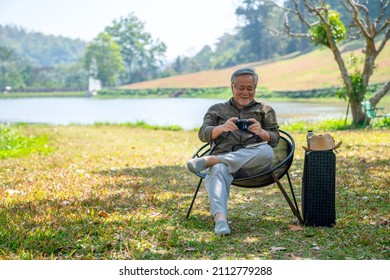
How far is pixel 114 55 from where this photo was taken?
91.2ft

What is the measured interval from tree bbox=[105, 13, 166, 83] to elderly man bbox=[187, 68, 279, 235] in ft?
74.0

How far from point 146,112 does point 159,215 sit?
15.1 m

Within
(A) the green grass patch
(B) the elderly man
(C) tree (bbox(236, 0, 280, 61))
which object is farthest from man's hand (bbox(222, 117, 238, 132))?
(C) tree (bbox(236, 0, 280, 61))

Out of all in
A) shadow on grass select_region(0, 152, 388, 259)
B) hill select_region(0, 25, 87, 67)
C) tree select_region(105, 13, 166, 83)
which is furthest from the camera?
tree select_region(105, 13, 166, 83)

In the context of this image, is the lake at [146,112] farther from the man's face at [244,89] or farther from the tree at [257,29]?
the man's face at [244,89]

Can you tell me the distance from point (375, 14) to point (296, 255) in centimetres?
1077

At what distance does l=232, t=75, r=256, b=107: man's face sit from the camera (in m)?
3.69

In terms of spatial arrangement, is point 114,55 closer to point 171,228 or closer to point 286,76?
point 286,76

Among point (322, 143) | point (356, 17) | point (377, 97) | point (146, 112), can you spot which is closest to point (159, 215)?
point (322, 143)

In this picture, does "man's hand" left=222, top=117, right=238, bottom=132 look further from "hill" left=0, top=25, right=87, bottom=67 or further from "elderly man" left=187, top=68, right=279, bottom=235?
"hill" left=0, top=25, right=87, bottom=67

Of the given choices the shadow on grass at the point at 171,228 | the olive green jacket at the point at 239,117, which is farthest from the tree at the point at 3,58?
the olive green jacket at the point at 239,117

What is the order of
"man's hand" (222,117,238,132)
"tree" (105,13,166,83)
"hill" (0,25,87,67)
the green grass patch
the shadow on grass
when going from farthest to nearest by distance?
"tree" (105,13,166,83)
"hill" (0,25,87,67)
the green grass patch
"man's hand" (222,117,238,132)
the shadow on grass

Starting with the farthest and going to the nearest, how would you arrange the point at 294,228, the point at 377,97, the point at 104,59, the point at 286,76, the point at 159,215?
the point at 104,59, the point at 286,76, the point at 377,97, the point at 159,215, the point at 294,228
